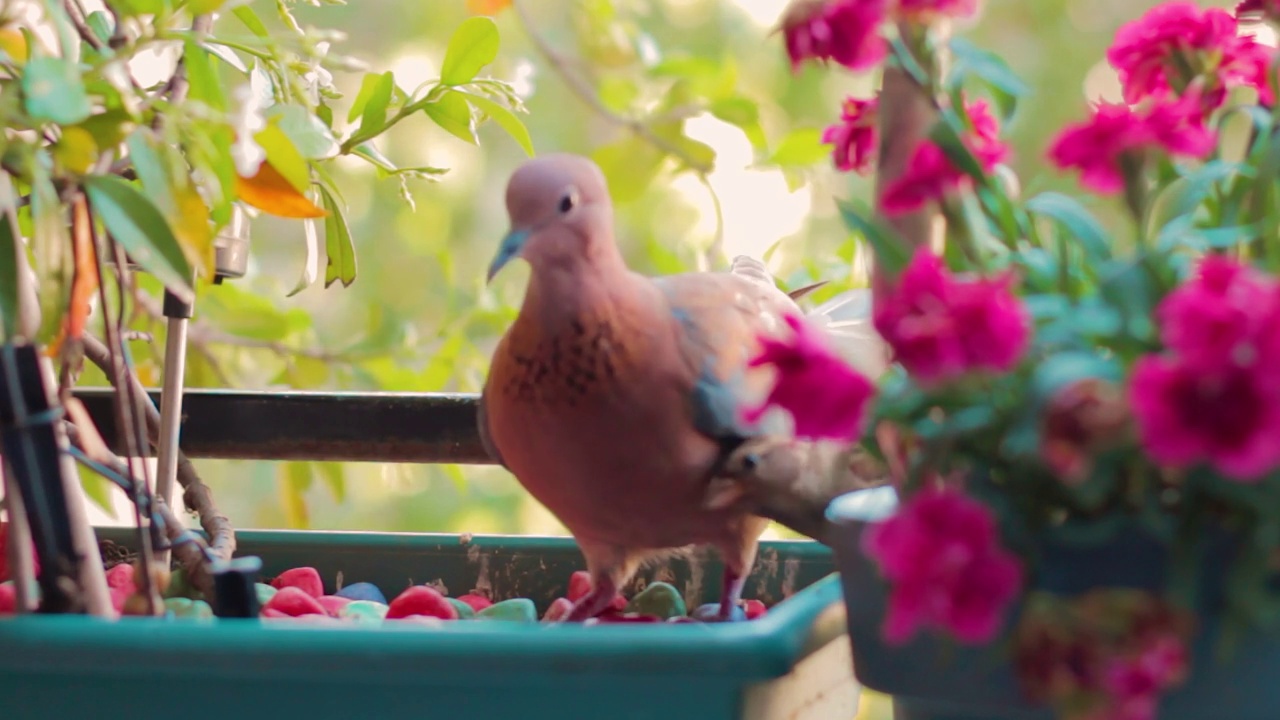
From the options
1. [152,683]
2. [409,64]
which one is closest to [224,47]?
[152,683]

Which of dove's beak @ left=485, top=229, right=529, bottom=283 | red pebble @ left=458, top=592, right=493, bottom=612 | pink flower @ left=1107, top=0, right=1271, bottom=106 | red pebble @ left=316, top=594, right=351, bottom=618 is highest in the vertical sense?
pink flower @ left=1107, top=0, right=1271, bottom=106

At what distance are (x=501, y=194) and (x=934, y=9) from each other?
4.93 feet

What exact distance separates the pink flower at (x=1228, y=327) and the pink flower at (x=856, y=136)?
0.93 ft

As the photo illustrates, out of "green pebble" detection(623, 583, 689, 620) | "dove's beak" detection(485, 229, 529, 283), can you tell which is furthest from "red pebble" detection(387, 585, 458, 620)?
"dove's beak" detection(485, 229, 529, 283)

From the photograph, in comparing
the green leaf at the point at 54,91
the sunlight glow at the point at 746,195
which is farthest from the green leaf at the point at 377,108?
the sunlight glow at the point at 746,195

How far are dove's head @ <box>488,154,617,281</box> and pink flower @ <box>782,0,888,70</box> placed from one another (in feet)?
0.55

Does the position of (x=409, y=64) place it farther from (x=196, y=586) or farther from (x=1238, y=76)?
(x=1238, y=76)

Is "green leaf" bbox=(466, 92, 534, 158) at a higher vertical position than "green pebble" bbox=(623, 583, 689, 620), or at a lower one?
higher

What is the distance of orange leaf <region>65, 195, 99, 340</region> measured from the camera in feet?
1.86

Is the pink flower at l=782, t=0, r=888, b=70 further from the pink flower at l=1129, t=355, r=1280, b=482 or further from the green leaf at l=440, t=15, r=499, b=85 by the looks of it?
Answer: the green leaf at l=440, t=15, r=499, b=85

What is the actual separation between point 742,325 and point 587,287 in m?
0.10

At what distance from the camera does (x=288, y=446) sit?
0.88 m

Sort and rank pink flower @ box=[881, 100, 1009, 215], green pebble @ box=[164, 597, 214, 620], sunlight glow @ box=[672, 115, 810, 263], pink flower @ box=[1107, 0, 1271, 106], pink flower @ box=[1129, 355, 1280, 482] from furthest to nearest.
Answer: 1. sunlight glow @ box=[672, 115, 810, 263]
2. green pebble @ box=[164, 597, 214, 620]
3. pink flower @ box=[1107, 0, 1271, 106]
4. pink flower @ box=[881, 100, 1009, 215]
5. pink flower @ box=[1129, 355, 1280, 482]

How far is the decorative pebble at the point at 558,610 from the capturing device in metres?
0.79
